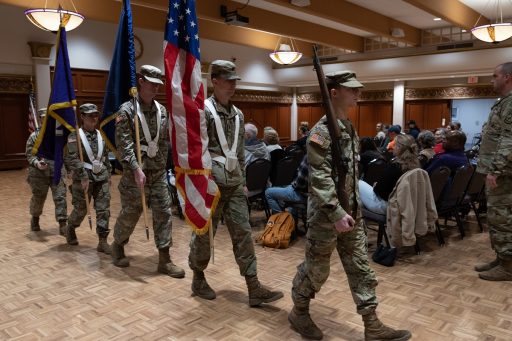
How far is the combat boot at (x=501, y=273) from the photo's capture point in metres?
3.49

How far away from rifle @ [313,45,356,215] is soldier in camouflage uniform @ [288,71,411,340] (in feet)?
0.11

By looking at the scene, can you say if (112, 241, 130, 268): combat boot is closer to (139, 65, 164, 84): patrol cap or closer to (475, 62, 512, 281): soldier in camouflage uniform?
(139, 65, 164, 84): patrol cap

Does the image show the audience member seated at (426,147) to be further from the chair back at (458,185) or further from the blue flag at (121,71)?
the blue flag at (121,71)

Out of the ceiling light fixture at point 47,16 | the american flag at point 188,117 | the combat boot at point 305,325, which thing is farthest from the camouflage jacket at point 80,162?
the ceiling light fixture at point 47,16

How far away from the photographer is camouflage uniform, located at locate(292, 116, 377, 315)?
90.8 inches

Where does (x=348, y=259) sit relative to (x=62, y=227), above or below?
above

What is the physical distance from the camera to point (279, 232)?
4449 mm

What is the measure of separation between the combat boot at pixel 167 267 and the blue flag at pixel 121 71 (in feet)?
3.92

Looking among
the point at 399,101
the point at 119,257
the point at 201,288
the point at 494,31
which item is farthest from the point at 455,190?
the point at 399,101

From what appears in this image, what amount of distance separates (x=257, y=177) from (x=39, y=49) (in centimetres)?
852

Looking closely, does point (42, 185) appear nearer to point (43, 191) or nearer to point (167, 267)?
point (43, 191)

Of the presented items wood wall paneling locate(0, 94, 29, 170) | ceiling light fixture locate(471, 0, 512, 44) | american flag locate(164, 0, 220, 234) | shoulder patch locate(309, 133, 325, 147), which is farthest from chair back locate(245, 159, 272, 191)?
wood wall paneling locate(0, 94, 29, 170)

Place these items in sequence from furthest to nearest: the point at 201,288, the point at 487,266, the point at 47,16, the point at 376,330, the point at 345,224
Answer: the point at 47,16
the point at 487,266
the point at 201,288
the point at 376,330
the point at 345,224

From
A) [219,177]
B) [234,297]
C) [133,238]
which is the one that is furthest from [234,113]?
[133,238]
